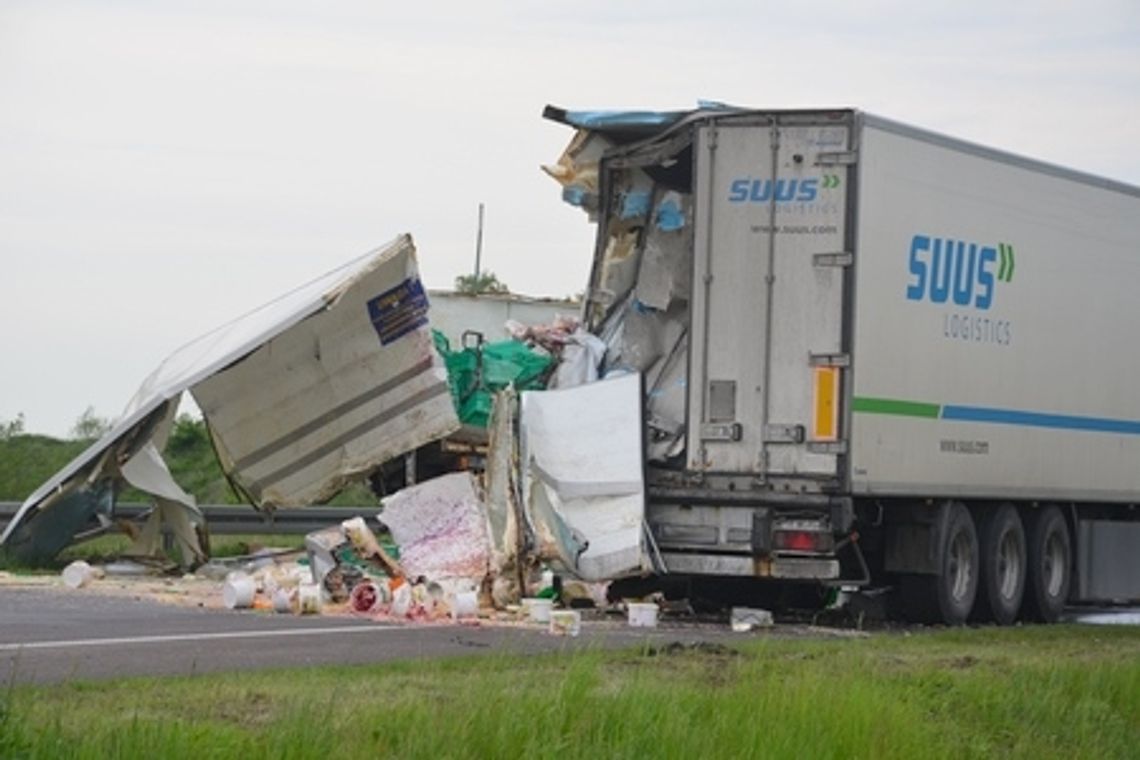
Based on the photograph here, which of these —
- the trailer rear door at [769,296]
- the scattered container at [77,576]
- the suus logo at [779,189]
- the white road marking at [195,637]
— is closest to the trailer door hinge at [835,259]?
the trailer rear door at [769,296]

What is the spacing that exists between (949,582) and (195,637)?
7.39m

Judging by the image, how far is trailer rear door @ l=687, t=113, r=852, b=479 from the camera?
64.3ft

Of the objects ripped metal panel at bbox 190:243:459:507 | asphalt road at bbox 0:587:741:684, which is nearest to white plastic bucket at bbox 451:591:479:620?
asphalt road at bbox 0:587:741:684

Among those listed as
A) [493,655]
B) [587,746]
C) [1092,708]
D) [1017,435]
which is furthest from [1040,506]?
[587,746]

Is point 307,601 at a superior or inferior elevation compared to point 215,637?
superior

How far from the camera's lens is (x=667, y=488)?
2006cm

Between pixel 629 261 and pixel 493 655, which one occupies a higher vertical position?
pixel 629 261

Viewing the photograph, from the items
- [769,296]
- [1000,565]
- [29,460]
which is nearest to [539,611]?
[769,296]

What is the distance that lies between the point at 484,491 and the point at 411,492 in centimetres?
78

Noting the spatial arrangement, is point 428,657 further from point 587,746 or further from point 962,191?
point 962,191

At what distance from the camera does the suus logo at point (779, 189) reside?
64.4 ft

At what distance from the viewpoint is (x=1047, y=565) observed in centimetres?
2286

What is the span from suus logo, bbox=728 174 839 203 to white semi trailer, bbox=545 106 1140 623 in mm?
17

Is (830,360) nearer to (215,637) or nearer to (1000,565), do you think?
(1000,565)
